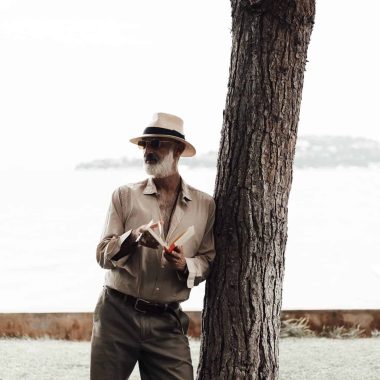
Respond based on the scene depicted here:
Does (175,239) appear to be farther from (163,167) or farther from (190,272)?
(163,167)

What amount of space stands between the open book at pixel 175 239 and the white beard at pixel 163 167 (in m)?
0.27

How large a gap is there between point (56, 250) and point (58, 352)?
952 centimetres

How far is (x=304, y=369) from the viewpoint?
4707mm

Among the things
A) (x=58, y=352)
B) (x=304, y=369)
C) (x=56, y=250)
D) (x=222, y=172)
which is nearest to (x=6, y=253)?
(x=56, y=250)

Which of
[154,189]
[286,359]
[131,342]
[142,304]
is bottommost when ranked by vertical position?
[286,359]

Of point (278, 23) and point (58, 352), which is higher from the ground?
point (278, 23)

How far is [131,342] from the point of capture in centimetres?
292

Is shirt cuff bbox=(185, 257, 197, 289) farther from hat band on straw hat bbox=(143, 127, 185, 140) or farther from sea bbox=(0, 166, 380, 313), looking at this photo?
sea bbox=(0, 166, 380, 313)

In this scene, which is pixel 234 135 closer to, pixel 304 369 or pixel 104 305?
pixel 104 305

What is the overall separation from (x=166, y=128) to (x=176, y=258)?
0.58 meters

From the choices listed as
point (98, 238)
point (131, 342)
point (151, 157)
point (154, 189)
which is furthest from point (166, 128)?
point (98, 238)

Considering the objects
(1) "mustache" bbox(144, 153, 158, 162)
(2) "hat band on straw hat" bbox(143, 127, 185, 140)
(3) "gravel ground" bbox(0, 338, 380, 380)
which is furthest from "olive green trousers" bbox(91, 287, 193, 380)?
(3) "gravel ground" bbox(0, 338, 380, 380)

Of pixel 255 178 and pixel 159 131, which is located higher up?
pixel 159 131

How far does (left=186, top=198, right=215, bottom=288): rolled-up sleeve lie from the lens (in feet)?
9.60
